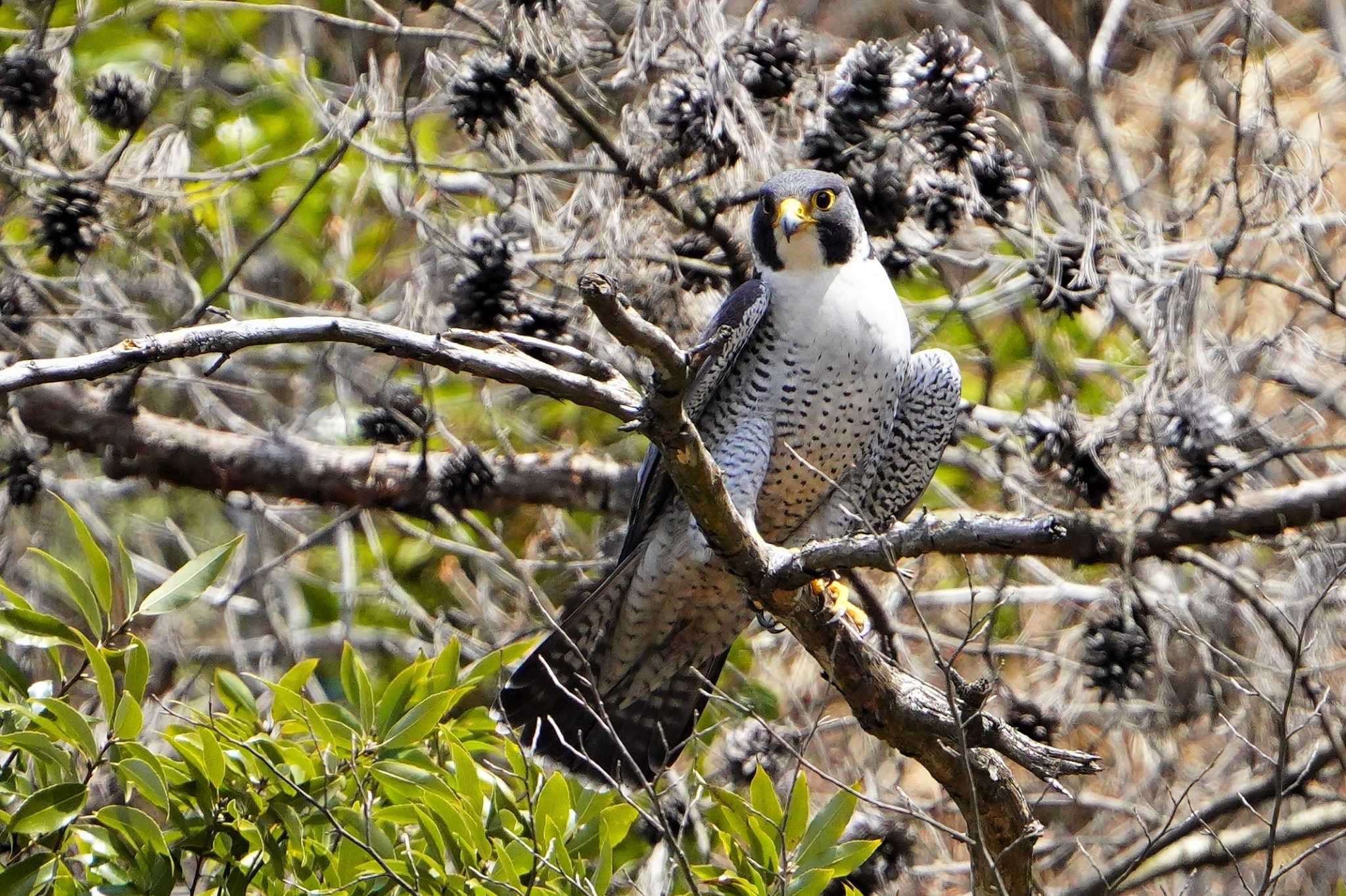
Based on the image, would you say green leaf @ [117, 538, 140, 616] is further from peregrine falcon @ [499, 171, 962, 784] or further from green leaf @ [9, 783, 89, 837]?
peregrine falcon @ [499, 171, 962, 784]

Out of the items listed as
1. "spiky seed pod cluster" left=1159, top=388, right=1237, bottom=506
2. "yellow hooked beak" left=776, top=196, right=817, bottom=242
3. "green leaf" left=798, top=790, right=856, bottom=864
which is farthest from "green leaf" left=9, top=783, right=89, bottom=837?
"spiky seed pod cluster" left=1159, top=388, right=1237, bottom=506

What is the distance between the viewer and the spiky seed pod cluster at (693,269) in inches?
189

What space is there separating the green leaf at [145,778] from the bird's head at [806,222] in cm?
230

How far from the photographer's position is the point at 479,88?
4305mm

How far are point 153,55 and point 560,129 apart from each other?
6.00 feet

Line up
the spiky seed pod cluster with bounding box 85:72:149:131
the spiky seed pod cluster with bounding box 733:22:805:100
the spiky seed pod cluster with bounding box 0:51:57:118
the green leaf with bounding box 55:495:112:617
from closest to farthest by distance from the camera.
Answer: the green leaf with bounding box 55:495:112:617
the spiky seed pod cluster with bounding box 733:22:805:100
the spiky seed pod cluster with bounding box 0:51:57:118
the spiky seed pod cluster with bounding box 85:72:149:131

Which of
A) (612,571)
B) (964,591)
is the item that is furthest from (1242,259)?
(612,571)

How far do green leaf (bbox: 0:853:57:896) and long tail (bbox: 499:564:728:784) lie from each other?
1469mm

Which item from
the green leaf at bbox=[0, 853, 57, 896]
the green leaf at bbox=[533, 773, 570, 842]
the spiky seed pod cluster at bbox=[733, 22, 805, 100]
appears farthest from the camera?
the spiky seed pod cluster at bbox=[733, 22, 805, 100]

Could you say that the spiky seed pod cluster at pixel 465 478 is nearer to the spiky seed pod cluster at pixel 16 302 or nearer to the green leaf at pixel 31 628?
the spiky seed pod cluster at pixel 16 302

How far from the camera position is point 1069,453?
435 centimetres

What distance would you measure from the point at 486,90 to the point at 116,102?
1.36m

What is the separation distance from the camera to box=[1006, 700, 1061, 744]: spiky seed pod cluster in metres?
4.53

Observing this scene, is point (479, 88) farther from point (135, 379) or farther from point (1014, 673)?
point (1014, 673)
